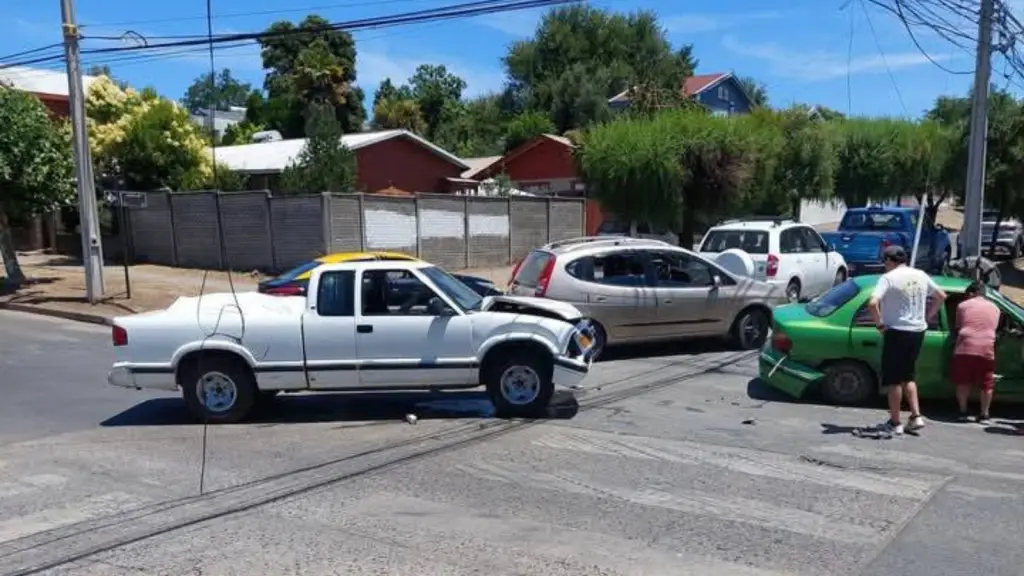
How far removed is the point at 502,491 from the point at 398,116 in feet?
177

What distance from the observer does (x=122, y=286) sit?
838 inches

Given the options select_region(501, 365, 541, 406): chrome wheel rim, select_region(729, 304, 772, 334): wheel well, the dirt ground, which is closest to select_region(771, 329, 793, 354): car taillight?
select_region(501, 365, 541, 406): chrome wheel rim

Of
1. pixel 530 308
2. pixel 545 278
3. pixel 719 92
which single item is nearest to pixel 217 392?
pixel 530 308

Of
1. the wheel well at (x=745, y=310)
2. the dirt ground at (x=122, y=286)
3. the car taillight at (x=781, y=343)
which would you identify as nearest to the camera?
the car taillight at (x=781, y=343)

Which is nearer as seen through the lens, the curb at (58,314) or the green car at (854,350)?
the green car at (854,350)

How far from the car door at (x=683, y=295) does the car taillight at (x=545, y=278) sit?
1.39 metres

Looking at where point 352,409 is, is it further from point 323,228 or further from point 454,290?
point 323,228

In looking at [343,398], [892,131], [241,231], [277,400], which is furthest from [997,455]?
[892,131]

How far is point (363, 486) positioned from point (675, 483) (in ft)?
7.60

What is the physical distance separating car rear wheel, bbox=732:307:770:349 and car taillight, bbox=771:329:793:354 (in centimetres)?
315

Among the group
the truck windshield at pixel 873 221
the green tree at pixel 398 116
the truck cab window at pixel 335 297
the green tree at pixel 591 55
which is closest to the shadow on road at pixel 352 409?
the truck cab window at pixel 335 297

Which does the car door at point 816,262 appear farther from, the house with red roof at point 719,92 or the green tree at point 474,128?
the house with red roof at point 719,92

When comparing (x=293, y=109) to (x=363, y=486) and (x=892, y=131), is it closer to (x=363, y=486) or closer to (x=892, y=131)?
(x=892, y=131)

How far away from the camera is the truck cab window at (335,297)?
881cm
